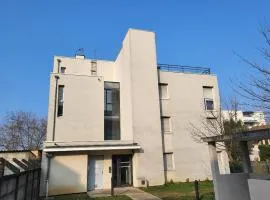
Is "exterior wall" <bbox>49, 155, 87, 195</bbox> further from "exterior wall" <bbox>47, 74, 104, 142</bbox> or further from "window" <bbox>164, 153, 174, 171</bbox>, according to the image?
"window" <bbox>164, 153, 174, 171</bbox>

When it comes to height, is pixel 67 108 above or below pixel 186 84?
below

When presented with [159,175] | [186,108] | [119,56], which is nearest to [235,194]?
[159,175]

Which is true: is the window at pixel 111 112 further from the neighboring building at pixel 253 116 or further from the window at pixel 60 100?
the neighboring building at pixel 253 116

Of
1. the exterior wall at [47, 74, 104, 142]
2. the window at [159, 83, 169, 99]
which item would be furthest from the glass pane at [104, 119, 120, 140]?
the window at [159, 83, 169, 99]

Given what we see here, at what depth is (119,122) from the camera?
25.6 metres

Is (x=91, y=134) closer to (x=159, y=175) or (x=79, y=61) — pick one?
(x=159, y=175)

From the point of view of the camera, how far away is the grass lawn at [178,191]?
15137 millimetres

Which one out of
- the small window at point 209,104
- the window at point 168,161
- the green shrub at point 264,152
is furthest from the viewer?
the green shrub at point 264,152

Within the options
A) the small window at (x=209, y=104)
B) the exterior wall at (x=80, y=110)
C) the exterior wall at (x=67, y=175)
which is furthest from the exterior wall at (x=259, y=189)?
the small window at (x=209, y=104)

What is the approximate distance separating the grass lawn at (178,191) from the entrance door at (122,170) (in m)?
2.76

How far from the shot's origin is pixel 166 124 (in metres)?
24.4

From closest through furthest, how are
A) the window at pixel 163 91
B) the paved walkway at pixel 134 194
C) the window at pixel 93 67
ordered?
1. the paved walkway at pixel 134 194
2. the window at pixel 163 91
3. the window at pixel 93 67

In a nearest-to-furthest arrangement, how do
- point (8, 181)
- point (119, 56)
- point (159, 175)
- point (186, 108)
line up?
1. point (8, 181)
2. point (159, 175)
3. point (186, 108)
4. point (119, 56)

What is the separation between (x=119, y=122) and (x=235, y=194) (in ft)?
58.4
